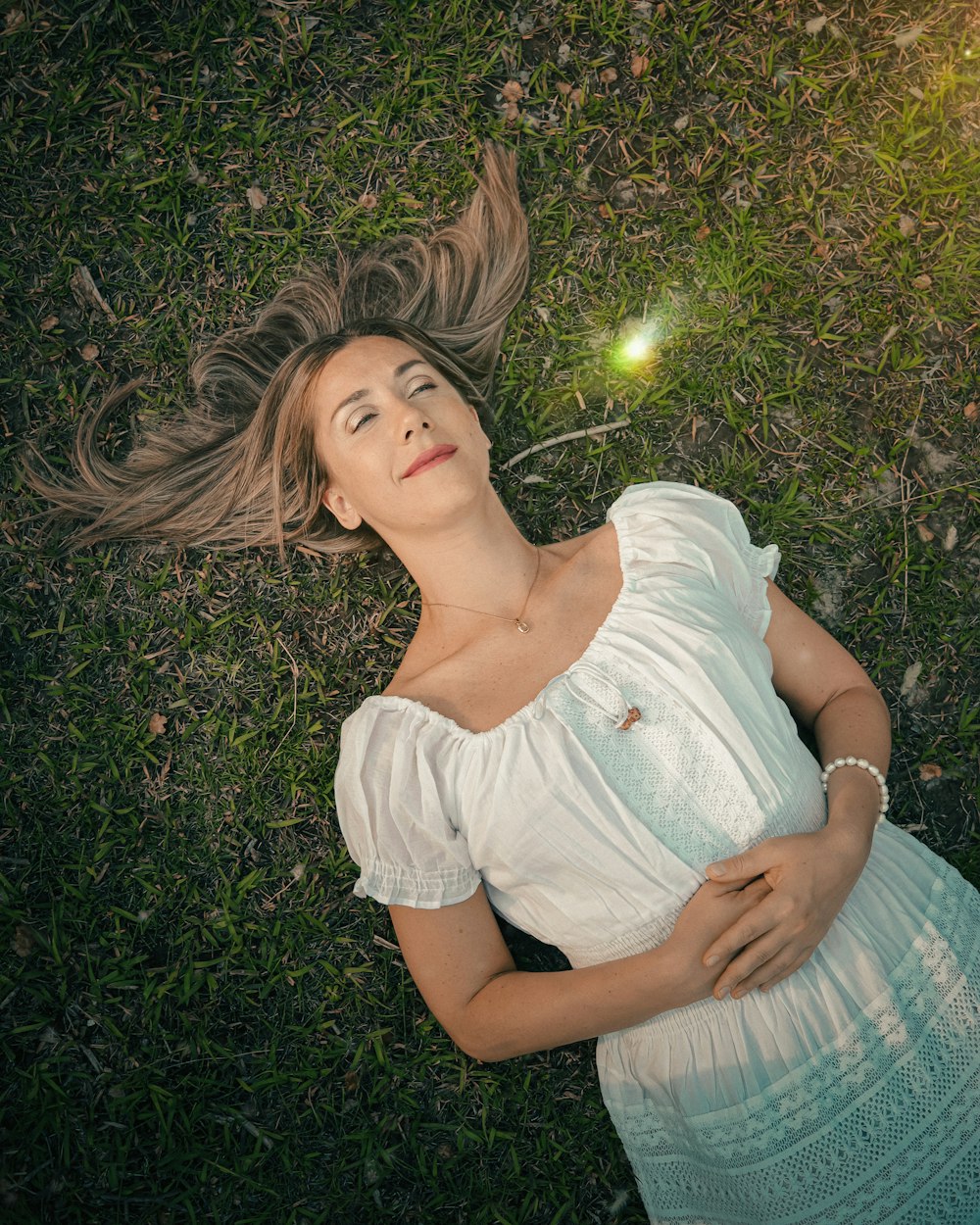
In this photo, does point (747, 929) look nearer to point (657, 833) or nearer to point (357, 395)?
point (657, 833)

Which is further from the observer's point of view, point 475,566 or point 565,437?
point 565,437

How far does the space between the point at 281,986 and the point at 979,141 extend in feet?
16.3

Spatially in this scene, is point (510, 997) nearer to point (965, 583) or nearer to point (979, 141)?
point (965, 583)

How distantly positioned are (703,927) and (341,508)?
2108mm

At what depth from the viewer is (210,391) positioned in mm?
3990

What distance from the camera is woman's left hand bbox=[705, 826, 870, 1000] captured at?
2.91 meters

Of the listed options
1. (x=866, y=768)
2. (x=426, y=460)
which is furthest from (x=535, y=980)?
(x=426, y=460)

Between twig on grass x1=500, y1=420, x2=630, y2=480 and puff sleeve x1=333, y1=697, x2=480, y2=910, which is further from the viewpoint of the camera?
twig on grass x1=500, y1=420, x2=630, y2=480

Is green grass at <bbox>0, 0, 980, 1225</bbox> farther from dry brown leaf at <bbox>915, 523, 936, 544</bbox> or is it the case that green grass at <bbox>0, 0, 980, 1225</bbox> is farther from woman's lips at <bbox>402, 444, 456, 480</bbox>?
woman's lips at <bbox>402, 444, 456, 480</bbox>

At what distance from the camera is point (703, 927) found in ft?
9.61

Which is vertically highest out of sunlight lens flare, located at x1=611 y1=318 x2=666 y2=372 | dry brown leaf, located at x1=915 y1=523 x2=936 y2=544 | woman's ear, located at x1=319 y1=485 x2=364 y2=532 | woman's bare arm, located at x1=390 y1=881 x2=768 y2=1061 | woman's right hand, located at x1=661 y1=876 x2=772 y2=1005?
sunlight lens flare, located at x1=611 y1=318 x2=666 y2=372

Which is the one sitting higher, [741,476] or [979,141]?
[979,141]

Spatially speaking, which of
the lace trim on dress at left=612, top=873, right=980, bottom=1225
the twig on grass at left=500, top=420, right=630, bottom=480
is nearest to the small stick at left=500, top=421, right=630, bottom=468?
the twig on grass at left=500, top=420, right=630, bottom=480

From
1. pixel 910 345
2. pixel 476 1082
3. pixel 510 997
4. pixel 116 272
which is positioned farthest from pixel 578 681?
pixel 116 272
